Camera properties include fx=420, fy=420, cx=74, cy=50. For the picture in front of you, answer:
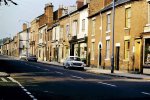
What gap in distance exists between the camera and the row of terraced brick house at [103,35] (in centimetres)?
3916

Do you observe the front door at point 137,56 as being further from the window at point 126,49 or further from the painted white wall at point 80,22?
the painted white wall at point 80,22

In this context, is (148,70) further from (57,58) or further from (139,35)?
(57,58)

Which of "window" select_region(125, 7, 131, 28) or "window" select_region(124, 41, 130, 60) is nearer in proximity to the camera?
"window" select_region(125, 7, 131, 28)

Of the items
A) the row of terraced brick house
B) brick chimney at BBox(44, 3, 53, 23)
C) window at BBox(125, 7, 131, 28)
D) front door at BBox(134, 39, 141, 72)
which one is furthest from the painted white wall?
brick chimney at BBox(44, 3, 53, 23)

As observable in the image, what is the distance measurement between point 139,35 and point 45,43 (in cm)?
5522

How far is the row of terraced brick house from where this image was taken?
39.2m

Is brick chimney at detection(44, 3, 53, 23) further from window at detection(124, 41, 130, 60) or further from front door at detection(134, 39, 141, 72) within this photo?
front door at detection(134, 39, 141, 72)

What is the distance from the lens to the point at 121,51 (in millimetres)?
43750

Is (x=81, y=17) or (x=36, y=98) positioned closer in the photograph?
(x=36, y=98)

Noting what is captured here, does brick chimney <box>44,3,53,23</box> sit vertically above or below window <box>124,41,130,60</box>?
above

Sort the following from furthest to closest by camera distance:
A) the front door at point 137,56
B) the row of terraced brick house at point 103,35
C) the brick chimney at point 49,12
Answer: the brick chimney at point 49,12 → the row of terraced brick house at point 103,35 → the front door at point 137,56

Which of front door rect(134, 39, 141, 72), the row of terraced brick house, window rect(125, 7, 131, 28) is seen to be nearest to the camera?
front door rect(134, 39, 141, 72)

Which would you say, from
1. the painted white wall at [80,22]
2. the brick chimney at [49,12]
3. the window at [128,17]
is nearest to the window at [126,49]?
the window at [128,17]

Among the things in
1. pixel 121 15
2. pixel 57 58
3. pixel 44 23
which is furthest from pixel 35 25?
pixel 121 15
